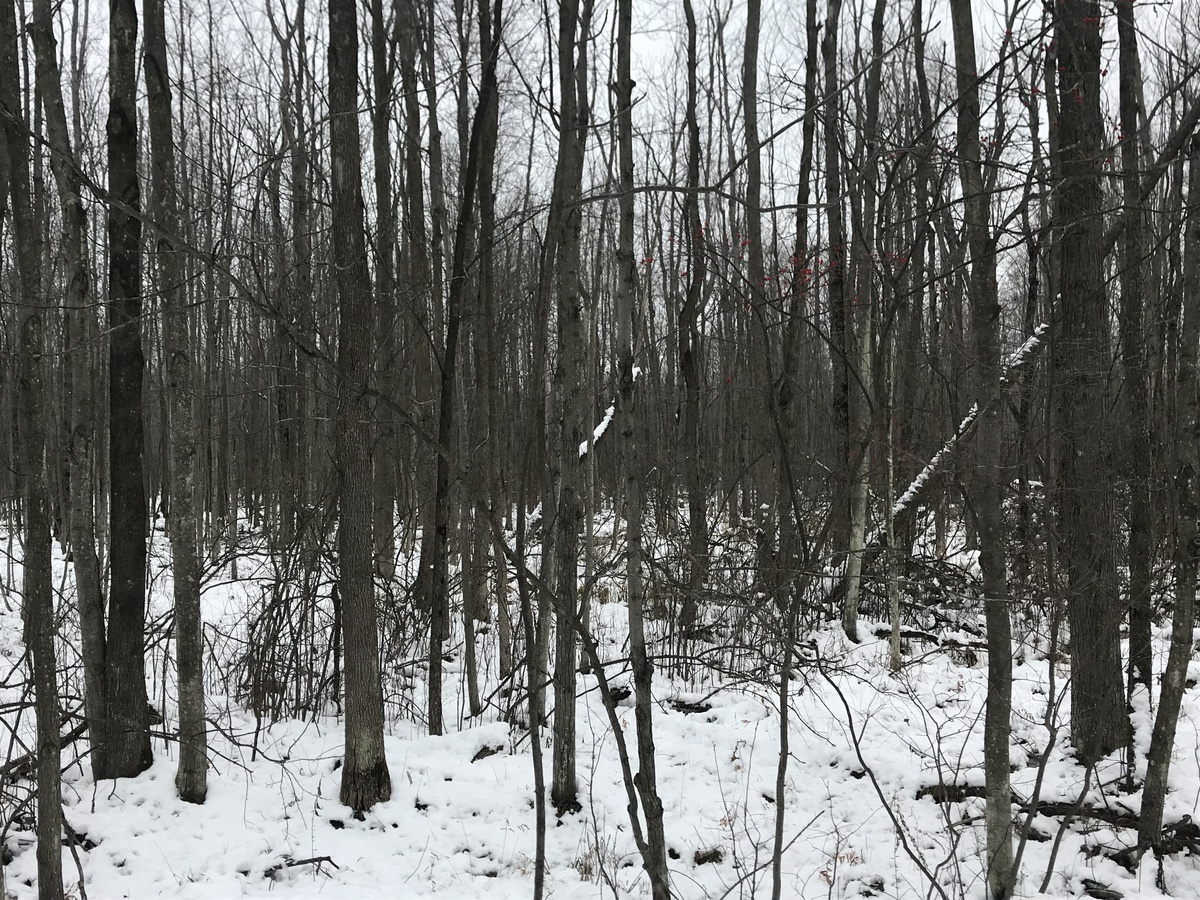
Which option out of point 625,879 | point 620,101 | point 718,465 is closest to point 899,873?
point 625,879

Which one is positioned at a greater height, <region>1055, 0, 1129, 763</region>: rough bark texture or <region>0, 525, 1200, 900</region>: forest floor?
<region>1055, 0, 1129, 763</region>: rough bark texture

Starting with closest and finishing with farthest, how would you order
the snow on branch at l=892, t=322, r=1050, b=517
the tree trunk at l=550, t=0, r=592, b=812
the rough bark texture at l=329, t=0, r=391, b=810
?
the tree trunk at l=550, t=0, r=592, b=812 < the rough bark texture at l=329, t=0, r=391, b=810 < the snow on branch at l=892, t=322, r=1050, b=517

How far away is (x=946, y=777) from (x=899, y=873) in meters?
1.04

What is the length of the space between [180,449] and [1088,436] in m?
5.29

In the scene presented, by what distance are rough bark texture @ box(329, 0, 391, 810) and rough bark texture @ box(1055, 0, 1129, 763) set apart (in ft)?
13.3

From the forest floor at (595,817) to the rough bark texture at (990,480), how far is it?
20 centimetres

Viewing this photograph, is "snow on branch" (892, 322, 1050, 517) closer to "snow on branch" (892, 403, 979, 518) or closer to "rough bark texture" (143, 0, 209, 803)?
"snow on branch" (892, 403, 979, 518)

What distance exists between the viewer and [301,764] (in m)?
5.06

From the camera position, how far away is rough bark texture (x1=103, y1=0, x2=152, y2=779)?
Answer: 4414 millimetres

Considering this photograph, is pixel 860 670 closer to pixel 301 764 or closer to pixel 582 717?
pixel 582 717

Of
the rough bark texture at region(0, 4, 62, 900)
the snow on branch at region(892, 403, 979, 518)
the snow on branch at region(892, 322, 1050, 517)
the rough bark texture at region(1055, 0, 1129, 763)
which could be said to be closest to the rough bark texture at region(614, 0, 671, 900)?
the rough bark texture at region(0, 4, 62, 900)

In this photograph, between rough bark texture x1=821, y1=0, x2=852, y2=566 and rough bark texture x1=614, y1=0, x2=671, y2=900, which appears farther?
rough bark texture x1=821, y1=0, x2=852, y2=566

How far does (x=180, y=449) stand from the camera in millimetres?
4418

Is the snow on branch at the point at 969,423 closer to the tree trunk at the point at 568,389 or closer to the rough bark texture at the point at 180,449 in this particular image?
the tree trunk at the point at 568,389
